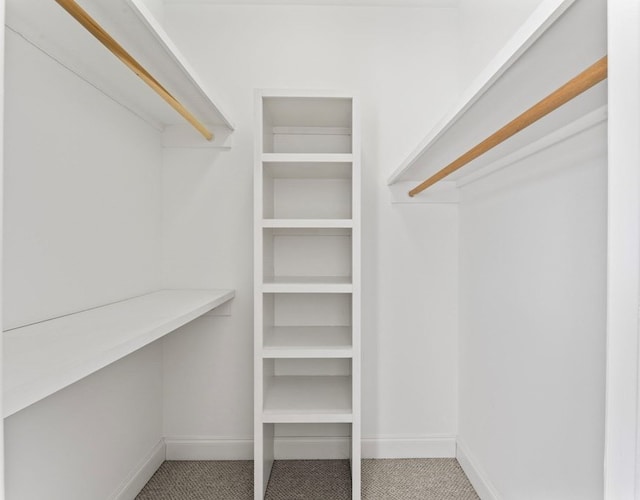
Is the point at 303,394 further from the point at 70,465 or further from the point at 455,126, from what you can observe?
the point at 455,126

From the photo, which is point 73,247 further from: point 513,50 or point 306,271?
point 513,50

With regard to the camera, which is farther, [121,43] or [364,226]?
[364,226]

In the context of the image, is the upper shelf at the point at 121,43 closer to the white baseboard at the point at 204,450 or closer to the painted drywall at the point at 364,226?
the painted drywall at the point at 364,226

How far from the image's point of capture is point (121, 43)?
3.47 ft

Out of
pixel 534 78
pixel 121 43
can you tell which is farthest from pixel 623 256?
pixel 121 43

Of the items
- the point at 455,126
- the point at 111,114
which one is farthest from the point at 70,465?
the point at 455,126

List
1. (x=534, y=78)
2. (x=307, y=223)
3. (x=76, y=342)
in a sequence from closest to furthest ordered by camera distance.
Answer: (x=534, y=78), (x=76, y=342), (x=307, y=223)

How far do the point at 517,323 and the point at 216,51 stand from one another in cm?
161

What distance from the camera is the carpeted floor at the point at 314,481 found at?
1530 mm

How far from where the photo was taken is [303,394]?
157 centimetres

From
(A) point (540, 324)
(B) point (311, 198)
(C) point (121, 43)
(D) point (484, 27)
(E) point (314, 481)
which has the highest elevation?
(D) point (484, 27)

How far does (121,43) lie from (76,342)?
76cm

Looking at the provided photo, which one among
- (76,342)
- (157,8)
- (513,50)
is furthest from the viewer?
(157,8)

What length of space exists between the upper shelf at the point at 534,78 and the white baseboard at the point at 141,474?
151cm
